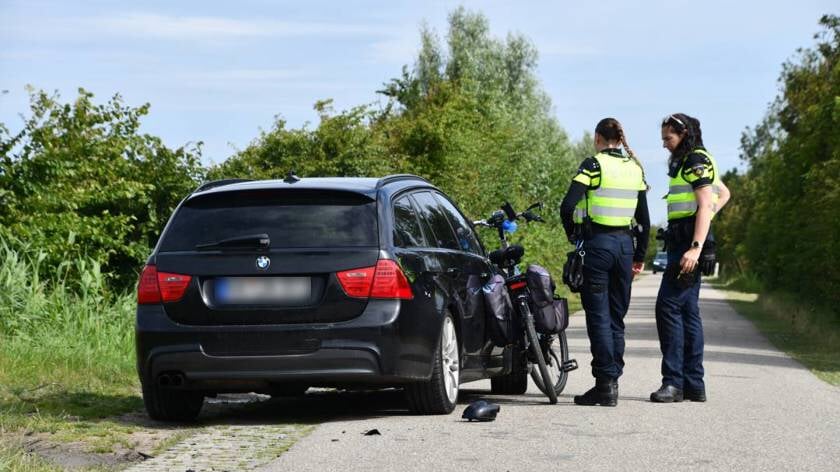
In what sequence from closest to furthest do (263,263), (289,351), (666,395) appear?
(289,351)
(263,263)
(666,395)

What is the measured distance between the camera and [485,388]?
39.2 ft

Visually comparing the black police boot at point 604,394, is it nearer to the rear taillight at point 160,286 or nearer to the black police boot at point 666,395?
the black police boot at point 666,395

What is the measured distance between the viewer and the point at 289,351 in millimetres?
8758

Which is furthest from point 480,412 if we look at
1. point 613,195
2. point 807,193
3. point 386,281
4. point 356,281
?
point 807,193

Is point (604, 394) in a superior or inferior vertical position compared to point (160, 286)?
inferior

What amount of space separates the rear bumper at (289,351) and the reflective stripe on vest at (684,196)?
273 cm

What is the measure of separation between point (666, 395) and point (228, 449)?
12.5ft

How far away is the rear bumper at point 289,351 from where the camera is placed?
8.75 m

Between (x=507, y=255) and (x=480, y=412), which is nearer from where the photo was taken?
(x=480, y=412)

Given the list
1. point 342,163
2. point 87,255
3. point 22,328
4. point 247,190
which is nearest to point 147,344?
point 247,190

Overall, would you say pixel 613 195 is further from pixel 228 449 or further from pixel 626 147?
pixel 228 449

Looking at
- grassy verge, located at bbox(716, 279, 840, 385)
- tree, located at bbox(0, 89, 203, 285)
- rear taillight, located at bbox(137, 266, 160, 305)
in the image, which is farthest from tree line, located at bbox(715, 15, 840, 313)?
rear taillight, located at bbox(137, 266, 160, 305)

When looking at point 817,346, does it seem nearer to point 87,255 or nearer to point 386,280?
point 87,255

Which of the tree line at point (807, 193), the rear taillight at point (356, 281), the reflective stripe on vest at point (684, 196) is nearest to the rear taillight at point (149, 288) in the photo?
the rear taillight at point (356, 281)
